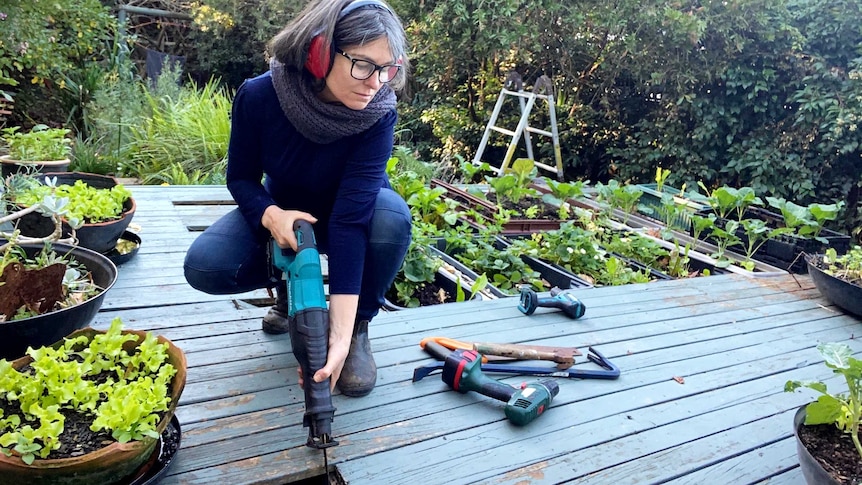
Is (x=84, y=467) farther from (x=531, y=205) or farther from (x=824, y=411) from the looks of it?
(x=531, y=205)

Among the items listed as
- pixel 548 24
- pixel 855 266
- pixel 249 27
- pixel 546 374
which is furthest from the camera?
pixel 249 27

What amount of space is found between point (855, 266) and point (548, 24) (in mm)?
3503

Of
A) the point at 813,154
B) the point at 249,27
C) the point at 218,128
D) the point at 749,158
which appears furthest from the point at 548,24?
the point at 249,27

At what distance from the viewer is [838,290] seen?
106 inches

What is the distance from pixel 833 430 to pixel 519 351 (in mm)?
826

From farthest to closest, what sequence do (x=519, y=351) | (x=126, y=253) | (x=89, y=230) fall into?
(x=126, y=253)
(x=89, y=230)
(x=519, y=351)

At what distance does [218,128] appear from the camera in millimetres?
4543

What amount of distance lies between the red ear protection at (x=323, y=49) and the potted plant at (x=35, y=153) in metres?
1.87

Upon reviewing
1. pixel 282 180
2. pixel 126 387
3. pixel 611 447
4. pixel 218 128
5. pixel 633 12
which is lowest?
pixel 218 128

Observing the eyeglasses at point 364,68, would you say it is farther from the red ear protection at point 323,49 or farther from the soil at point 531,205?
the soil at point 531,205

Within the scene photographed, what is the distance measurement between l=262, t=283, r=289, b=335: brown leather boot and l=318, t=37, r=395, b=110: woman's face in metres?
0.71

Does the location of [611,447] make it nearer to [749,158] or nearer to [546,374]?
[546,374]

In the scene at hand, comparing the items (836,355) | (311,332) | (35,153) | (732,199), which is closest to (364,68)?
(311,332)

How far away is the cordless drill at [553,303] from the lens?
230 centimetres
